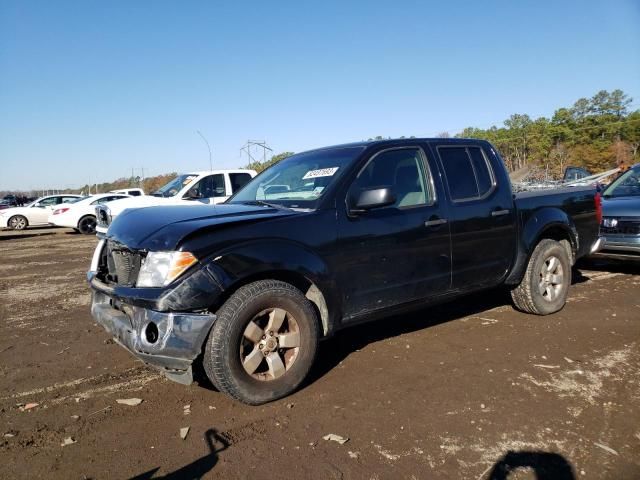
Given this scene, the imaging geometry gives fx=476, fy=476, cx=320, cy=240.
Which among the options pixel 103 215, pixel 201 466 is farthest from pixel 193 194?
pixel 201 466

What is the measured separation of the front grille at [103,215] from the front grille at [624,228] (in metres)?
7.39

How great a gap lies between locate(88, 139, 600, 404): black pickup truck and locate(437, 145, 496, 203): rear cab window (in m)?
0.01

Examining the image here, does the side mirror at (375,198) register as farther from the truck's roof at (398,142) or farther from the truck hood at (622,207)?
the truck hood at (622,207)

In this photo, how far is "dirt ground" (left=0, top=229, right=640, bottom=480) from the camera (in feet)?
8.61

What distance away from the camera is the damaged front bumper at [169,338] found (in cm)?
299

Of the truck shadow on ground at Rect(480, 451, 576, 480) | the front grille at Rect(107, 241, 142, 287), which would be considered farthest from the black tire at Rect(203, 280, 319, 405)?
the truck shadow on ground at Rect(480, 451, 576, 480)

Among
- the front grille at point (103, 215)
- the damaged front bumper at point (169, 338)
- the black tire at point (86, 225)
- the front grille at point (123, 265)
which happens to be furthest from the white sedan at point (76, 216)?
the damaged front bumper at point (169, 338)

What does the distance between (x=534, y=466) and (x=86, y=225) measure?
62.2 ft

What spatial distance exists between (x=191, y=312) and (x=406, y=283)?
182cm

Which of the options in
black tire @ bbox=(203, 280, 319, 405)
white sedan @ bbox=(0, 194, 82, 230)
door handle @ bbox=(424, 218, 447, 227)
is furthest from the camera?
white sedan @ bbox=(0, 194, 82, 230)

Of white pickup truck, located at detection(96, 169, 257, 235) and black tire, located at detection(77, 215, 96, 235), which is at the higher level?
white pickup truck, located at detection(96, 169, 257, 235)

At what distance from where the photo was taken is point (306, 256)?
3453 millimetres

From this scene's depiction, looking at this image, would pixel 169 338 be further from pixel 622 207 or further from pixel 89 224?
pixel 89 224

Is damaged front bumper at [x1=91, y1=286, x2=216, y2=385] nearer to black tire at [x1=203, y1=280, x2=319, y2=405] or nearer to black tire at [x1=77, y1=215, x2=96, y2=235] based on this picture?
black tire at [x1=203, y1=280, x2=319, y2=405]
